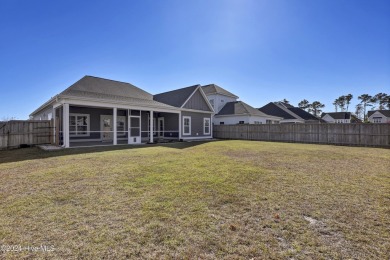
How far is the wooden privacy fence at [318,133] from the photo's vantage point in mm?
14883

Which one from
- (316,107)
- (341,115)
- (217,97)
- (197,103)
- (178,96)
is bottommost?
(197,103)

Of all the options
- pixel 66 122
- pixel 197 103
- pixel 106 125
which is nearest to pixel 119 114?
pixel 106 125

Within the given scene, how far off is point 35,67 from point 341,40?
24174 millimetres

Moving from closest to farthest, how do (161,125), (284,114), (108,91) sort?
(108,91) → (161,125) → (284,114)

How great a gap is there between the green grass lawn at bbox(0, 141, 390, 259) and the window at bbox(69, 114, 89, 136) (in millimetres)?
11062

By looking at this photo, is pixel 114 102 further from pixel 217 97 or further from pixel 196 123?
pixel 217 97

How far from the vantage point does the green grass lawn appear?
94.8 inches

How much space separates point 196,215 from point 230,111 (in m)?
24.0

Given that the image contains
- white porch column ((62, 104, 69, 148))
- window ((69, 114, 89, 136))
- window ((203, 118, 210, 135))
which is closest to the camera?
white porch column ((62, 104, 69, 148))

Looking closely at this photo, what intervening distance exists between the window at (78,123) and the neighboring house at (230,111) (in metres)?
16.5

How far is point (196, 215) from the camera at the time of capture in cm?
329

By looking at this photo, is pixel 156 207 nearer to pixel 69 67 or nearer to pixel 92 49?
pixel 92 49

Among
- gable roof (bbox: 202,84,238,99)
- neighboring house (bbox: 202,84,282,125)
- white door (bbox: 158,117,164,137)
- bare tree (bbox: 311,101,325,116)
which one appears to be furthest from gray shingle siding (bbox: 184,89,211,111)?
bare tree (bbox: 311,101,325,116)

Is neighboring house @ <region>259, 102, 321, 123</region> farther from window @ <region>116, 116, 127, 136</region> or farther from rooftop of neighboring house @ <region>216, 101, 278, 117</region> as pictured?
window @ <region>116, 116, 127, 136</region>
